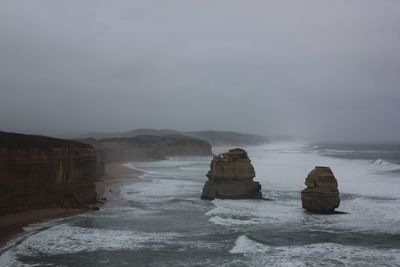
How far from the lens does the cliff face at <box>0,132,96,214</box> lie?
81.1ft

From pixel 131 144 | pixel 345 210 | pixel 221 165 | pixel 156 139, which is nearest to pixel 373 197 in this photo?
pixel 345 210

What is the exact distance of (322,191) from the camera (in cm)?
2695

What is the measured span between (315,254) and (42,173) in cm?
1609

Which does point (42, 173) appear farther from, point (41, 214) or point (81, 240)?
point (81, 240)

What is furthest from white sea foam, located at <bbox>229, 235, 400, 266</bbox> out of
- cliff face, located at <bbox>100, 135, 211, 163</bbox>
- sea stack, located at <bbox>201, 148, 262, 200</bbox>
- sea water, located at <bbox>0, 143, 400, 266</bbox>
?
cliff face, located at <bbox>100, 135, 211, 163</bbox>

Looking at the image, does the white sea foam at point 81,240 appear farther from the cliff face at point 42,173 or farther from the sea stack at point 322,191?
the sea stack at point 322,191

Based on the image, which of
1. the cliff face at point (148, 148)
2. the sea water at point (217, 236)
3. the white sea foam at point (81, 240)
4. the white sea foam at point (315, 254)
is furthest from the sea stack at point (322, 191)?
the cliff face at point (148, 148)

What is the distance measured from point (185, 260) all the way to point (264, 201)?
15487mm

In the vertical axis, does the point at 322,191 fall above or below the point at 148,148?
below

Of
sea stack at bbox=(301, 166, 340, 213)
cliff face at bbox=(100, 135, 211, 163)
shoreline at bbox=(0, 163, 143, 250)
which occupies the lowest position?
shoreline at bbox=(0, 163, 143, 250)

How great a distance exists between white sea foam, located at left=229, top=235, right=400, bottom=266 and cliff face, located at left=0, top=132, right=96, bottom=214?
12.4 metres

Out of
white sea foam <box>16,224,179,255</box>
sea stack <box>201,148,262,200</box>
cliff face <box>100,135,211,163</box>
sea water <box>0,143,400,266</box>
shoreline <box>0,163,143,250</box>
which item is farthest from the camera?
cliff face <box>100,135,211,163</box>

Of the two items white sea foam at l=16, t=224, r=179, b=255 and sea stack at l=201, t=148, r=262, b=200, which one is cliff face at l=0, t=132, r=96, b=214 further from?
sea stack at l=201, t=148, r=262, b=200

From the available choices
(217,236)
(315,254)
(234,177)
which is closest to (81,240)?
(217,236)
